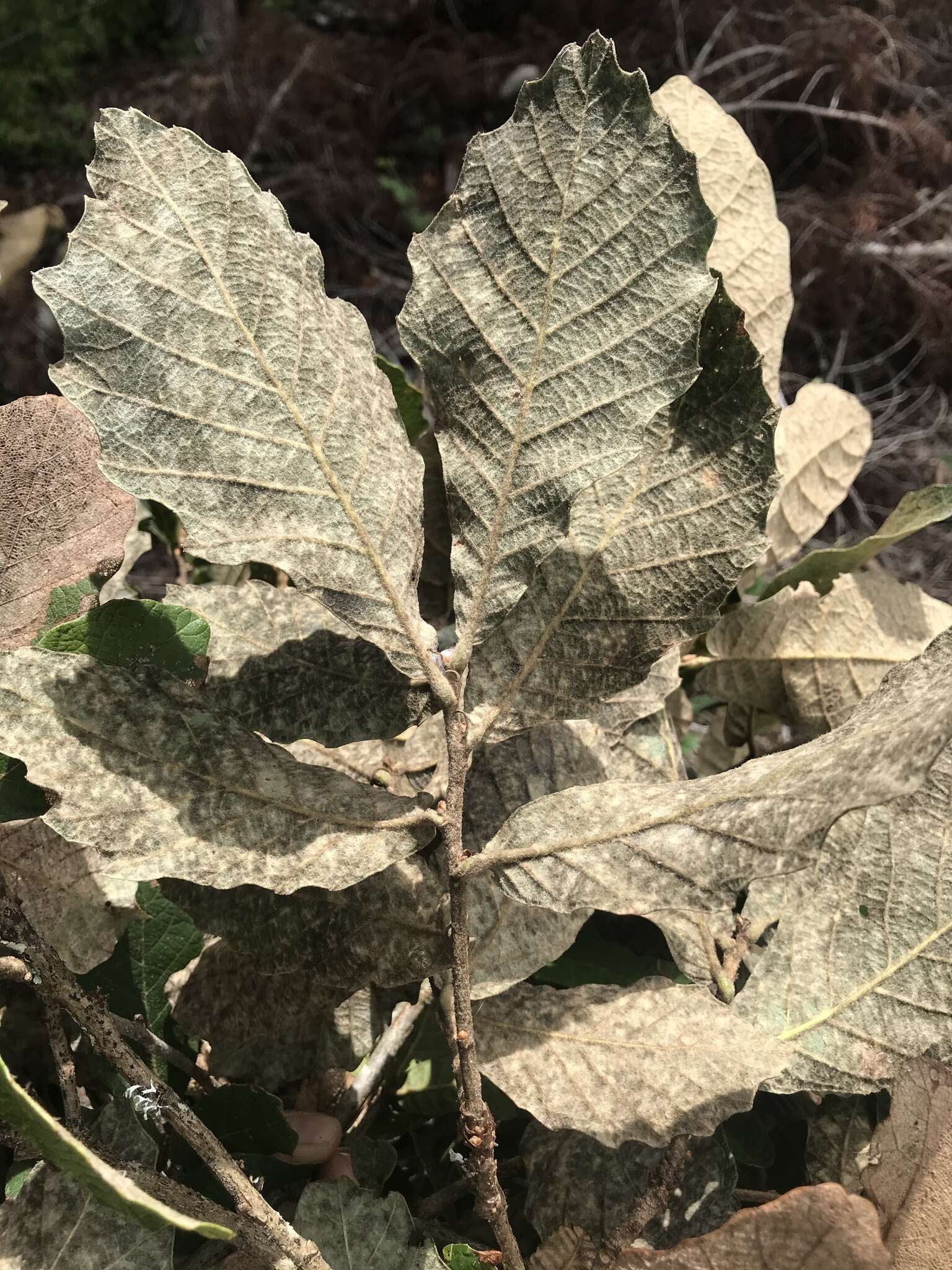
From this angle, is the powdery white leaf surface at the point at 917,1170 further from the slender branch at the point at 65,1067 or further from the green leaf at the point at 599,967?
the slender branch at the point at 65,1067

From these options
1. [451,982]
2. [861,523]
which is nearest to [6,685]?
[451,982]

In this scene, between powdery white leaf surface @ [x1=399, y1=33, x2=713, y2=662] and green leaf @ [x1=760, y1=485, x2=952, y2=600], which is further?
green leaf @ [x1=760, y1=485, x2=952, y2=600]

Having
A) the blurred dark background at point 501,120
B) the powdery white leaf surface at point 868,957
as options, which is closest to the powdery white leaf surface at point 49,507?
the powdery white leaf surface at point 868,957

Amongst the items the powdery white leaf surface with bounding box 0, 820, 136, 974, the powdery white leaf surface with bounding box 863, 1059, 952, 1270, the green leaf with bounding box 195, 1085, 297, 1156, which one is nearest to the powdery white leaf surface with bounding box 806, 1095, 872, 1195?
the powdery white leaf surface with bounding box 863, 1059, 952, 1270

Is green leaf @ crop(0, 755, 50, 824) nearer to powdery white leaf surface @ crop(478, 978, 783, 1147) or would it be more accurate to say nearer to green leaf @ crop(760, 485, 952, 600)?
powdery white leaf surface @ crop(478, 978, 783, 1147)


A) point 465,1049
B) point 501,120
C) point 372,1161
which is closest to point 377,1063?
point 372,1161

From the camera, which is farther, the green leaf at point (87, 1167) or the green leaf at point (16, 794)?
the green leaf at point (16, 794)
